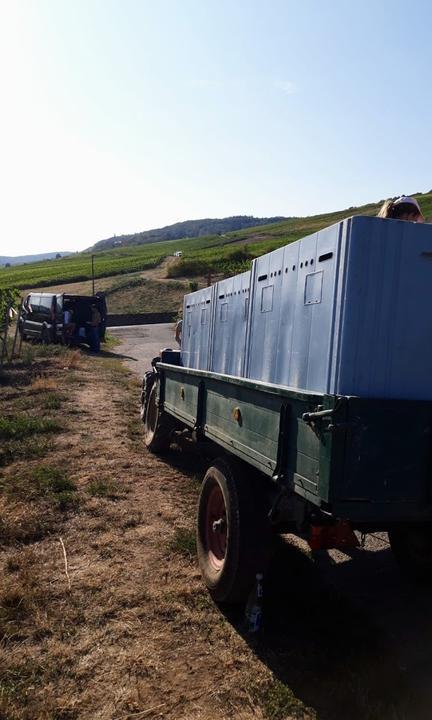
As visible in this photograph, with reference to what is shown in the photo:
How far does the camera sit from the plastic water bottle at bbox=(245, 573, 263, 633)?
3.83 metres

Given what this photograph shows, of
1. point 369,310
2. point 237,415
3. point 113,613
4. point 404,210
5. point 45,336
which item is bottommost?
point 113,613

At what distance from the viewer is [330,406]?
2.89 m

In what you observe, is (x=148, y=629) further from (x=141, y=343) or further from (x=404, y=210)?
(x=141, y=343)

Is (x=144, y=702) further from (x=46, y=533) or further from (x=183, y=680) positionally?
(x=46, y=533)

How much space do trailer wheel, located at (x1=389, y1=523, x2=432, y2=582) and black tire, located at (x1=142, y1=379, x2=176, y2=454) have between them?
370cm

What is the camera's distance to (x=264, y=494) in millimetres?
4090

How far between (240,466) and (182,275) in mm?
53617

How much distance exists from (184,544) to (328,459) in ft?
8.70

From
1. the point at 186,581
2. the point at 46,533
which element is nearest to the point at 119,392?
the point at 46,533

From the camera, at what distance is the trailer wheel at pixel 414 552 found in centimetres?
458

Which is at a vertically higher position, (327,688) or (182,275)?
(182,275)

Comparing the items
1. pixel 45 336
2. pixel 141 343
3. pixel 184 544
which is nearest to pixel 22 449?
pixel 184 544

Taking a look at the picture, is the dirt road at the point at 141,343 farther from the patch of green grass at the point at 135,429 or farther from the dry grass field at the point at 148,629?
the dry grass field at the point at 148,629

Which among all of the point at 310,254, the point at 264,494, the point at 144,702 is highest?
the point at 310,254
